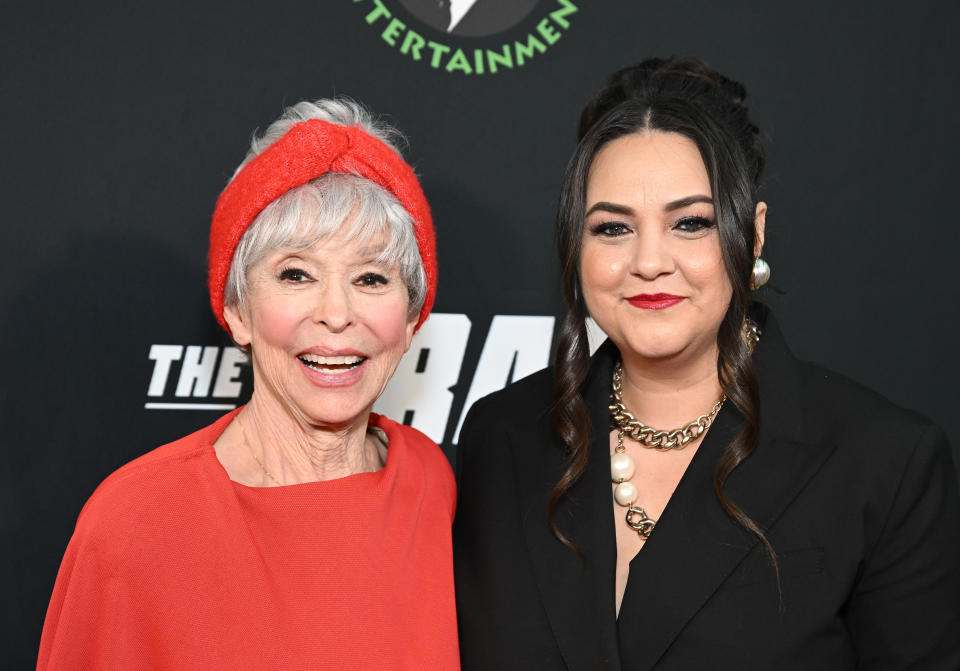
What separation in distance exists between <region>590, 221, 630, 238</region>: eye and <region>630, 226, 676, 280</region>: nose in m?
0.06

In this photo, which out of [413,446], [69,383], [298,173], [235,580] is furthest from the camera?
[69,383]

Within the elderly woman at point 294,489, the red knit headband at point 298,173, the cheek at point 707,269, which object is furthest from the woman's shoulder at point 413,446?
the cheek at point 707,269

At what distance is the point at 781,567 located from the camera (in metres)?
1.55

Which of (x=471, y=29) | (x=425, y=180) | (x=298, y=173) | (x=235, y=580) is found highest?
(x=471, y=29)

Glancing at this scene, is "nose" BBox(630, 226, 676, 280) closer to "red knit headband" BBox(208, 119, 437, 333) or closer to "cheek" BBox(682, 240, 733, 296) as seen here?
"cheek" BBox(682, 240, 733, 296)

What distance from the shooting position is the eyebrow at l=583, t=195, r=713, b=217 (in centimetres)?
164

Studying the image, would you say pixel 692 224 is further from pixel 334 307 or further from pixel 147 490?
pixel 147 490

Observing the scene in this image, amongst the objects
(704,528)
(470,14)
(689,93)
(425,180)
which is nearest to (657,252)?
(689,93)

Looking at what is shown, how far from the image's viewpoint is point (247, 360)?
242 cm

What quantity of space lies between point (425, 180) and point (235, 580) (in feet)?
4.11

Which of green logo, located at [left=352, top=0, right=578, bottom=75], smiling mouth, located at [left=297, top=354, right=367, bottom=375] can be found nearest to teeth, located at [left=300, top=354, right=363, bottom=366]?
smiling mouth, located at [left=297, top=354, right=367, bottom=375]

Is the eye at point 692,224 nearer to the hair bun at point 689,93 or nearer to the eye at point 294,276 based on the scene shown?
the hair bun at point 689,93

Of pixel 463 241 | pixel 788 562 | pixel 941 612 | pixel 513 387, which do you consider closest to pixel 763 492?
pixel 788 562

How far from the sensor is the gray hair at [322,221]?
1.58 meters
